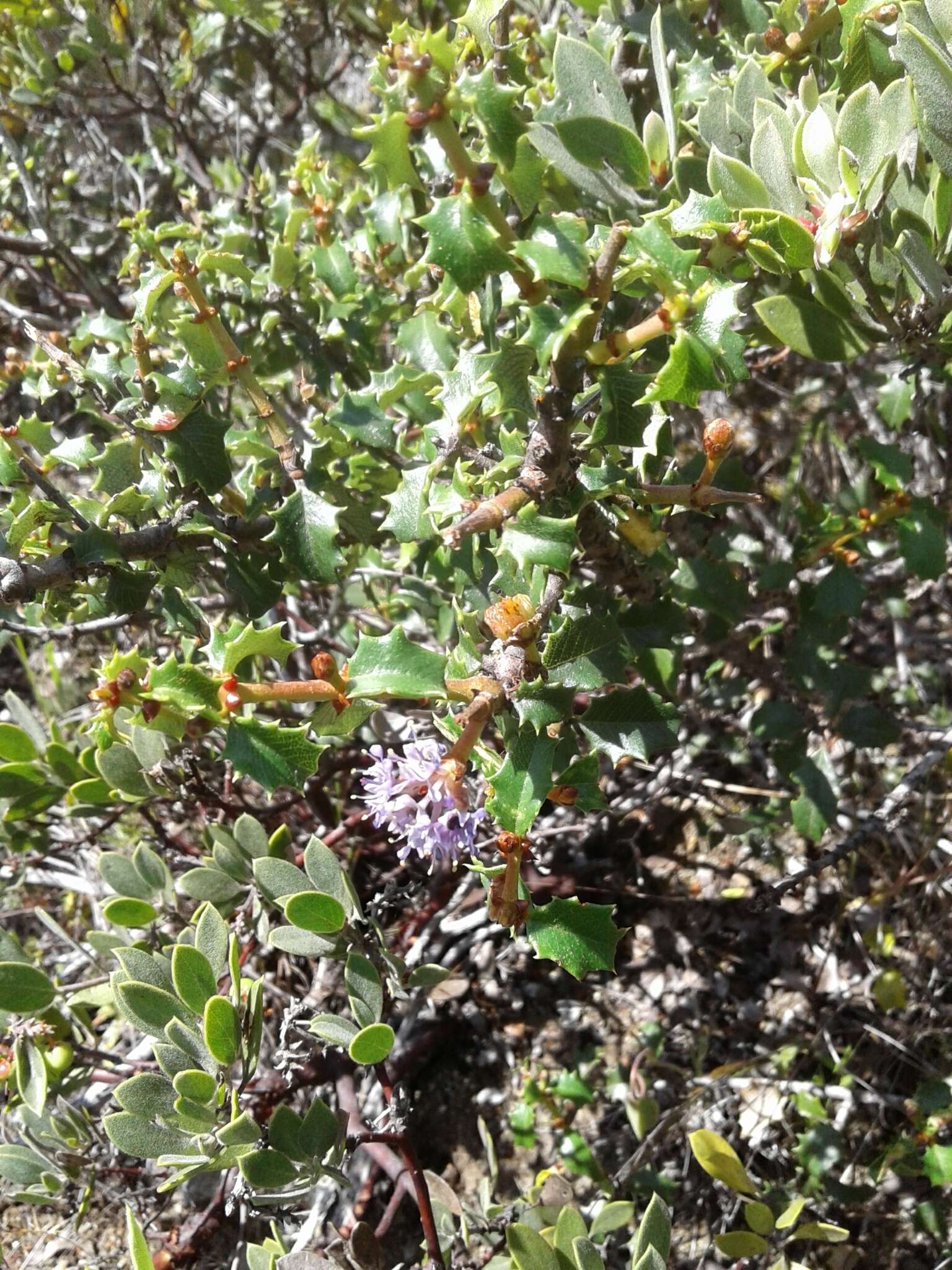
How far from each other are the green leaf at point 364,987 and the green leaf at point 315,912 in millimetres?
64

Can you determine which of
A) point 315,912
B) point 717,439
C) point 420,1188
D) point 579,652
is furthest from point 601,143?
point 420,1188

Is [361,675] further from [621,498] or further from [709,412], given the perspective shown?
[709,412]

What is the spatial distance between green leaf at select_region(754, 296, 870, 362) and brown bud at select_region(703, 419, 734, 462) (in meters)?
0.18

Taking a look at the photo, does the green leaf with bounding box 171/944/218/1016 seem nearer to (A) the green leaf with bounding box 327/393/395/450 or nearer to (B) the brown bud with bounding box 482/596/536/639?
(B) the brown bud with bounding box 482/596/536/639

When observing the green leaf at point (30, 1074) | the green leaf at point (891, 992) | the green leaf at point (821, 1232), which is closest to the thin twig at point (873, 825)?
the green leaf at point (891, 992)

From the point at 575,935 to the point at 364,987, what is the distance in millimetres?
438

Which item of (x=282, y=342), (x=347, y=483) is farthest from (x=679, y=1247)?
(x=282, y=342)

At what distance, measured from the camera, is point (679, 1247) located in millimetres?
1896

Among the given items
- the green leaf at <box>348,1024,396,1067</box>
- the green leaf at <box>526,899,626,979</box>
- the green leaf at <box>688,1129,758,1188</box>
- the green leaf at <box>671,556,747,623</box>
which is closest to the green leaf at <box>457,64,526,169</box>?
the green leaf at <box>526,899,626,979</box>

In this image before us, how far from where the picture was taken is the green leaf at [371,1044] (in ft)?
4.33

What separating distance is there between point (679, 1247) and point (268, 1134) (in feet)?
3.21

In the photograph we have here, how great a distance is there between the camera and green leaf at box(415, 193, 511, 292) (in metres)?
1.01

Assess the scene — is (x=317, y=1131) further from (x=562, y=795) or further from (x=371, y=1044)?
(x=562, y=795)

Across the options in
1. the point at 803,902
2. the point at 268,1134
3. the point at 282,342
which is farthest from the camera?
the point at 803,902
